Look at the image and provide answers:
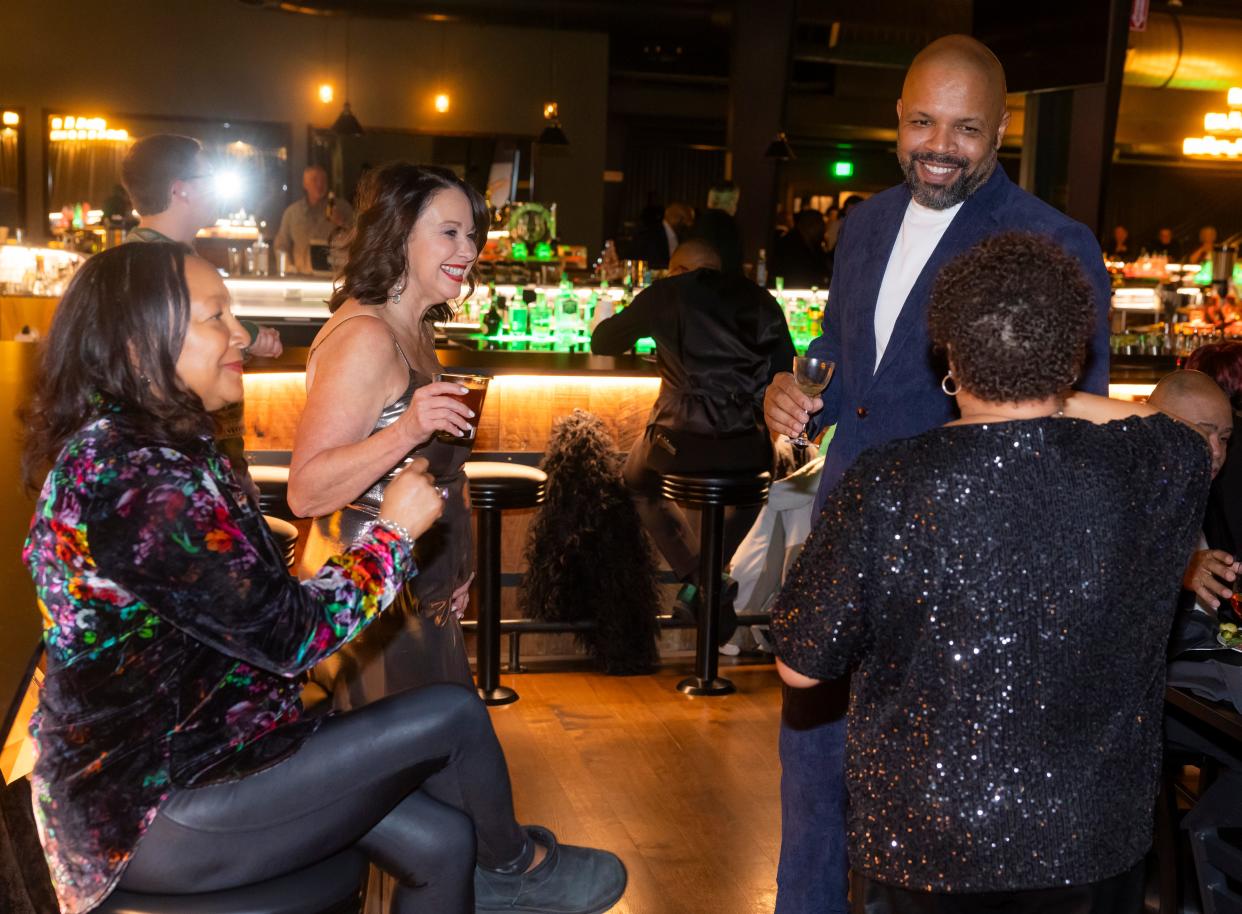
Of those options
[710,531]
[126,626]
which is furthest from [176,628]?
[710,531]

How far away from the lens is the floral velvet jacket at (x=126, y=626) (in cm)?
156

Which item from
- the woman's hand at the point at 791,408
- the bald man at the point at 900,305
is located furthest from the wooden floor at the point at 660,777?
the woman's hand at the point at 791,408

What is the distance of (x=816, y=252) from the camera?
10984 mm

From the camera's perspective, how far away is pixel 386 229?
8.13ft

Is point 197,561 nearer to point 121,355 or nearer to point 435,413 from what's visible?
point 121,355

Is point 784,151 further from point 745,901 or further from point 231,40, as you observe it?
point 745,901

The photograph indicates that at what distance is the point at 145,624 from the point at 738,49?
9.69 m

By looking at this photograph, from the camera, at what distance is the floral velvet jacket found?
1.56 meters

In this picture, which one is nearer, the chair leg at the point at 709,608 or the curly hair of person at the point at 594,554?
the chair leg at the point at 709,608

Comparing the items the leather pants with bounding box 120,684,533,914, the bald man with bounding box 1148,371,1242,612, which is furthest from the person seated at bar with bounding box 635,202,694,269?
the leather pants with bounding box 120,684,533,914

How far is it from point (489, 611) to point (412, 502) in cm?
246

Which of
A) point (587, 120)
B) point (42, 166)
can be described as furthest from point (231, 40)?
point (587, 120)

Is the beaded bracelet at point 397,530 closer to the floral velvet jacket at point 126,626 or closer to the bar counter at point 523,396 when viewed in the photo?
the floral velvet jacket at point 126,626

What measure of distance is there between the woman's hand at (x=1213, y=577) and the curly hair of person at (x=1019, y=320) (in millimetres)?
1137
